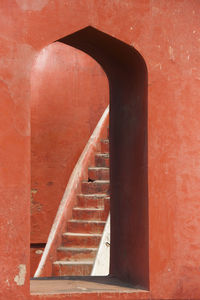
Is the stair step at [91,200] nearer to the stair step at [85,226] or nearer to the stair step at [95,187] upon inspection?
the stair step at [95,187]

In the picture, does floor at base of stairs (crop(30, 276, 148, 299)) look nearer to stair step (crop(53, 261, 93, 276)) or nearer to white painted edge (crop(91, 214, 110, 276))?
white painted edge (crop(91, 214, 110, 276))

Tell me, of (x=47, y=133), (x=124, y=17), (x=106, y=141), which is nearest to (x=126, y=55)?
(x=124, y=17)

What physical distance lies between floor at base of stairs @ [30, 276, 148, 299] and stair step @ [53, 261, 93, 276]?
7.95 feet

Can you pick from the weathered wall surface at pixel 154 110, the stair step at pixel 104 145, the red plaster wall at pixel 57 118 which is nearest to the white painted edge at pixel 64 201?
the stair step at pixel 104 145

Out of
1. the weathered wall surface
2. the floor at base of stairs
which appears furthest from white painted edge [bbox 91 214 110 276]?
the weathered wall surface

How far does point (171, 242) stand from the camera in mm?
4730

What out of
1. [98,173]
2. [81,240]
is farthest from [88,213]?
[98,173]

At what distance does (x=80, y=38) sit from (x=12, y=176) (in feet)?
4.72

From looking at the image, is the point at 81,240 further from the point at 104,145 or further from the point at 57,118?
the point at 57,118

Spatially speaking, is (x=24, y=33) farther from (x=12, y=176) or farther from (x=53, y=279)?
(x=53, y=279)

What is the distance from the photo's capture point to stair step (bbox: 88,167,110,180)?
944 centimetres

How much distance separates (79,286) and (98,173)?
473 centimetres

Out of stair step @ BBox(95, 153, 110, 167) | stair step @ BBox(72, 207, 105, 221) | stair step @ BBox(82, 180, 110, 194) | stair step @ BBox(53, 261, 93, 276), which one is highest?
stair step @ BBox(95, 153, 110, 167)

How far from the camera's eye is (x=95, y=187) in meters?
9.18
